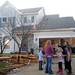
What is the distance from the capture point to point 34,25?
174 ft

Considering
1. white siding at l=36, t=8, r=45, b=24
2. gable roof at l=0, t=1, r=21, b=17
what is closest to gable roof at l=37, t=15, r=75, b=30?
white siding at l=36, t=8, r=45, b=24

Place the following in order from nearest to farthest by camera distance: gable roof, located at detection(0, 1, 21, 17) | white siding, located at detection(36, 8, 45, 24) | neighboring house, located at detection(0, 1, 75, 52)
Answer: neighboring house, located at detection(0, 1, 75, 52)
white siding, located at detection(36, 8, 45, 24)
gable roof, located at detection(0, 1, 21, 17)

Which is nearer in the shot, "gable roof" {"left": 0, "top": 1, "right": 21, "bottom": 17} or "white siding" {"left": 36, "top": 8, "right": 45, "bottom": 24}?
"white siding" {"left": 36, "top": 8, "right": 45, "bottom": 24}

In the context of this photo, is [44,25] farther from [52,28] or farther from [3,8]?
[3,8]

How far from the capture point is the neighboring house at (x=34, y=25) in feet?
163

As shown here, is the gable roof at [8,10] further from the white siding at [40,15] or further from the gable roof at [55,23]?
the gable roof at [55,23]

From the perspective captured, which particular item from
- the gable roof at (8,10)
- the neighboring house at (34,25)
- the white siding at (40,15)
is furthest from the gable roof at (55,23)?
the gable roof at (8,10)

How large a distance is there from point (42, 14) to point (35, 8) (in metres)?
1.63

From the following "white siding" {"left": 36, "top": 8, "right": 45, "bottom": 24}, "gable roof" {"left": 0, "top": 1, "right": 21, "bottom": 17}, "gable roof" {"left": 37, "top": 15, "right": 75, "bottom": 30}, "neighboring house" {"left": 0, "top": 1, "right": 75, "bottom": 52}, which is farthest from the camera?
"gable roof" {"left": 0, "top": 1, "right": 21, "bottom": 17}

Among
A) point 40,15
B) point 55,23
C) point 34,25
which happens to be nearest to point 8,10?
point 40,15

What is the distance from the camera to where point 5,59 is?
2572cm

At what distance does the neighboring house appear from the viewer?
163 feet

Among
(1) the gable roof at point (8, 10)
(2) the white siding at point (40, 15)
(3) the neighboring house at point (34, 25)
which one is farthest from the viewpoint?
(1) the gable roof at point (8, 10)

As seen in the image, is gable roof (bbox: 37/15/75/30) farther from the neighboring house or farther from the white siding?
the white siding
